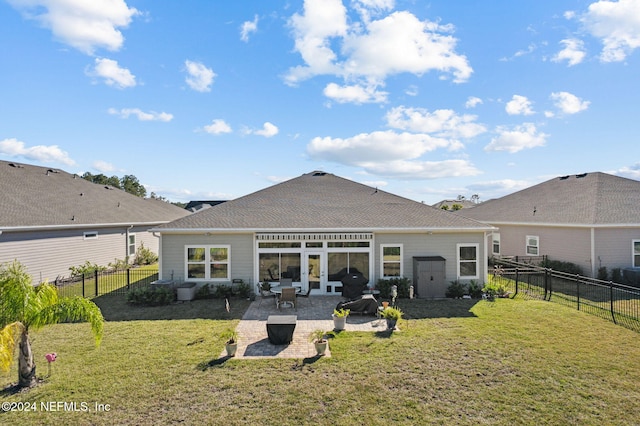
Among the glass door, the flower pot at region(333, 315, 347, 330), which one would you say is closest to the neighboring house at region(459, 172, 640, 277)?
the glass door

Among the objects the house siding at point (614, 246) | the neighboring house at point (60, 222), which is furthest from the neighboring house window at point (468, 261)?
the neighboring house at point (60, 222)

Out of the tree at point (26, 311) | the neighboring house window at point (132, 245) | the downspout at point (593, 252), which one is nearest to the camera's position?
the tree at point (26, 311)

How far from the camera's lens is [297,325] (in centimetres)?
1033

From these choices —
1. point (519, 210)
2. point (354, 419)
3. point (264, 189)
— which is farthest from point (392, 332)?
point (519, 210)

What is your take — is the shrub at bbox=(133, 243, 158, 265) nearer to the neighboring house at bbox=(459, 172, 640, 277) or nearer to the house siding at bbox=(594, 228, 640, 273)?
the neighboring house at bbox=(459, 172, 640, 277)

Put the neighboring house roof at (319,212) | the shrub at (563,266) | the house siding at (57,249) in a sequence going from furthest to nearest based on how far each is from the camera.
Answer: the shrub at (563,266) → the house siding at (57,249) → the neighboring house roof at (319,212)

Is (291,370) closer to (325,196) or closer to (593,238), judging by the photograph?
(325,196)

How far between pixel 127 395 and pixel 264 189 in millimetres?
13405

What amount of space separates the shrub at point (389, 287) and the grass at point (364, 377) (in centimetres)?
332

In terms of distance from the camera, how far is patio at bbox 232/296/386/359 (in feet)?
26.8

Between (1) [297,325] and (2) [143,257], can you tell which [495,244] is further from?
(2) [143,257]

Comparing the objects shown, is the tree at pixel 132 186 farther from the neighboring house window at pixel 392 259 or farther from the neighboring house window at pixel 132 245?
the neighboring house window at pixel 392 259

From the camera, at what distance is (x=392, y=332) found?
30.9 feet

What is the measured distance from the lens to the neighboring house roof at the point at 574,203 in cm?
1781
